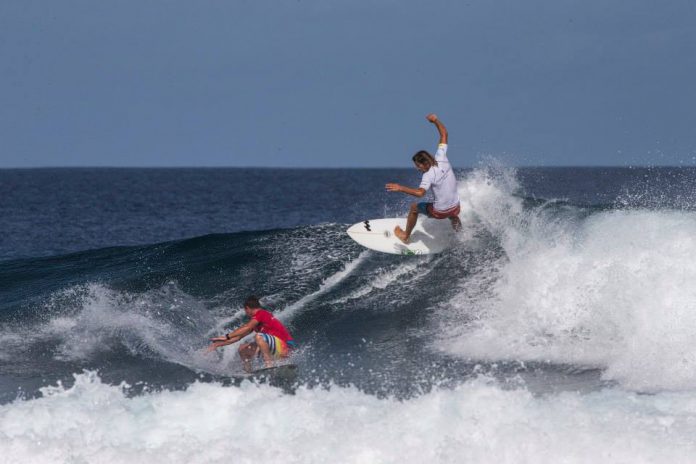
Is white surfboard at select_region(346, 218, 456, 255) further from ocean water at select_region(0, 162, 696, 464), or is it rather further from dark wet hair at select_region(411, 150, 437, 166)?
dark wet hair at select_region(411, 150, 437, 166)

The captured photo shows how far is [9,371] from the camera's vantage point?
11156 millimetres

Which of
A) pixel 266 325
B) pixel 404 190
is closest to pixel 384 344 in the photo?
pixel 266 325

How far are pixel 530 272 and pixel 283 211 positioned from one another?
34998 mm

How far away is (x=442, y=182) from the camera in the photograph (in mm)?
13281

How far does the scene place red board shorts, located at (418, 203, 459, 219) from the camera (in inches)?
539

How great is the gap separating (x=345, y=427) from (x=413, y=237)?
690 cm

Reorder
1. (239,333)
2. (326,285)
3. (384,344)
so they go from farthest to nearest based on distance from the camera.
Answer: (326,285)
(384,344)
(239,333)

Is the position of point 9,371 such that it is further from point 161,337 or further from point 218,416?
point 218,416

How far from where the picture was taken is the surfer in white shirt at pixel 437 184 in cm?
1298

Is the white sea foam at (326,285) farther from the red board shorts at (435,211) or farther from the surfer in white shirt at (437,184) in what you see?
the red board shorts at (435,211)

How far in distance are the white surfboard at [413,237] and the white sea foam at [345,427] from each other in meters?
5.78

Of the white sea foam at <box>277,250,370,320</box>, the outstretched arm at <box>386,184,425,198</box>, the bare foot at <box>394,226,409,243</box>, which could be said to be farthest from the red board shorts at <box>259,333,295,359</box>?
the bare foot at <box>394,226,409,243</box>

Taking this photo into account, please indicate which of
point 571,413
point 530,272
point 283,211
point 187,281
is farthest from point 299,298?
point 283,211

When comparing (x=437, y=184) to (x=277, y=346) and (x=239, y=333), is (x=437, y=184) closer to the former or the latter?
(x=277, y=346)
